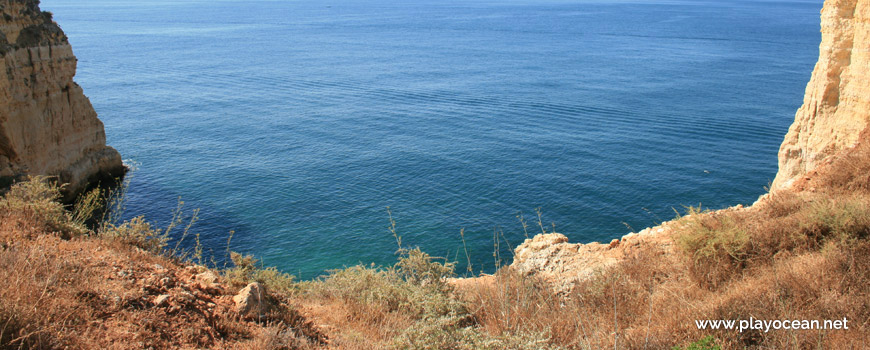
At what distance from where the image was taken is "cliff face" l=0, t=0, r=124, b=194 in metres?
27.8

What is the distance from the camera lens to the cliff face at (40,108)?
2784cm

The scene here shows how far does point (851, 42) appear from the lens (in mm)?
19188

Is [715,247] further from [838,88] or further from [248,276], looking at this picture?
[838,88]

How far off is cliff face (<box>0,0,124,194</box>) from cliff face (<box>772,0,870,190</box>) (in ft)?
115

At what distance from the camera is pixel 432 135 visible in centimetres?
4903

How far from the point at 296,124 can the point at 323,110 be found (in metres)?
5.78

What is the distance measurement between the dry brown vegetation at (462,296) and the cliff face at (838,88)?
729 centimetres

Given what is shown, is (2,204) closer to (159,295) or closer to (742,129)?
(159,295)

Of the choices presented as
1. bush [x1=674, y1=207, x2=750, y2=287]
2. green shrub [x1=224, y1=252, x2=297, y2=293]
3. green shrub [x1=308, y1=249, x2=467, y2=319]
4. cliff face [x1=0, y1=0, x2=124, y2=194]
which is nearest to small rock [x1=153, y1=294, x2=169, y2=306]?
green shrub [x1=224, y1=252, x2=297, y2=293]

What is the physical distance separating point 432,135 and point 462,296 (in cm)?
3853

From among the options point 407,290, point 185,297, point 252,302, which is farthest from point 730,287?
point 185,297

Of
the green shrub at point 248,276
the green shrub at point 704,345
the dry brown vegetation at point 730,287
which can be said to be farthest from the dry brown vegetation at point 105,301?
the green shrub at point 704,345

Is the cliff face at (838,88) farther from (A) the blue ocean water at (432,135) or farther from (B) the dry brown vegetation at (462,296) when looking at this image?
(A) the blue ocean water at (432,135)

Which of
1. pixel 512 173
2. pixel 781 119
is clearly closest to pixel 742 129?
pixel 781 119
